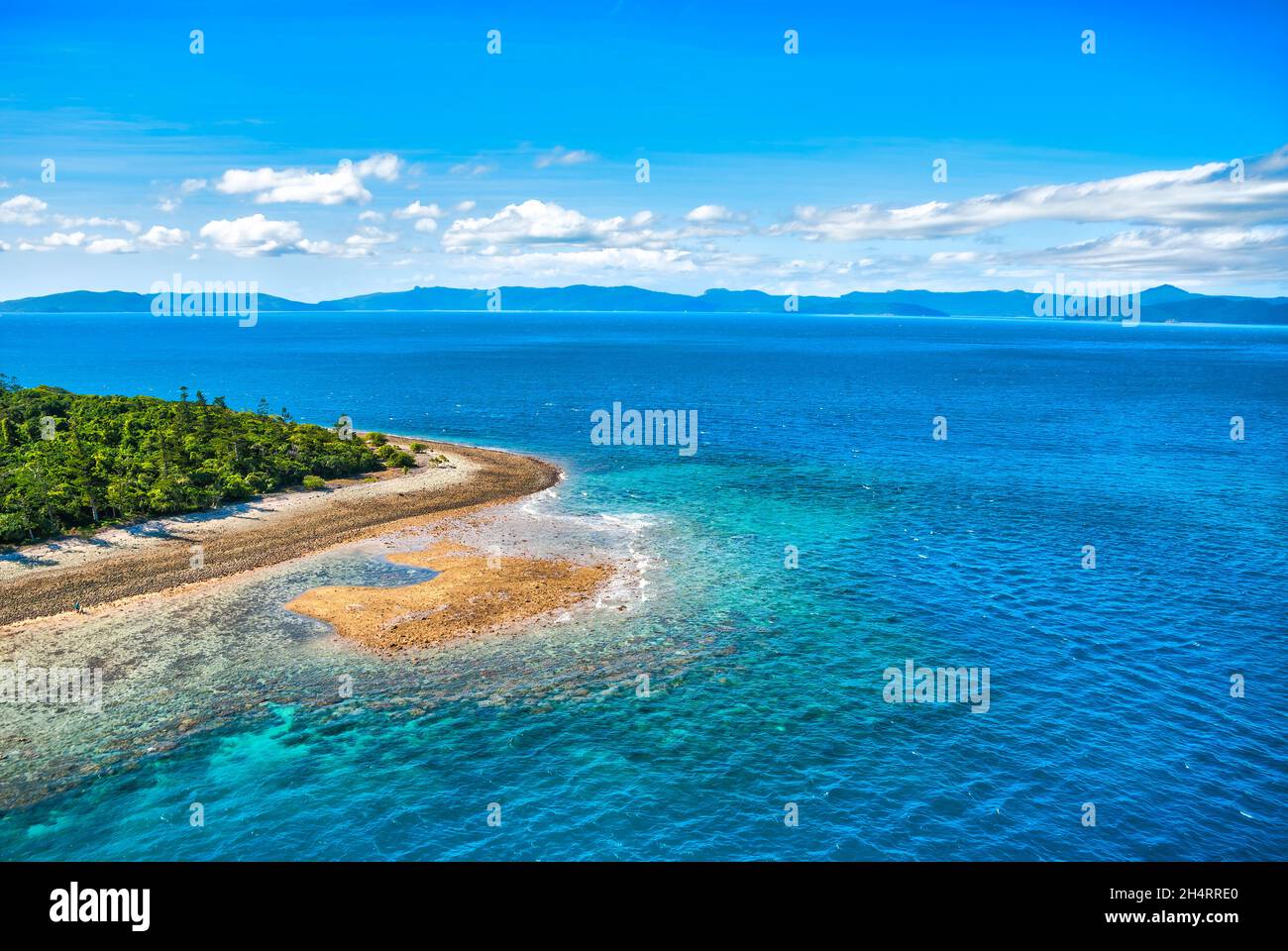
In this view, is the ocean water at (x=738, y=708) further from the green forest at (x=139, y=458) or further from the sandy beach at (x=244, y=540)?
the green forest at (x=139, y=458)

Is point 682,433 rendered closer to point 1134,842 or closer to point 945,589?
point 945,589

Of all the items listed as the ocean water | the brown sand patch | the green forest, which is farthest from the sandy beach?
the ocean water

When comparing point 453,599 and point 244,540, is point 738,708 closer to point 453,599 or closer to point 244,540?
point 453,599

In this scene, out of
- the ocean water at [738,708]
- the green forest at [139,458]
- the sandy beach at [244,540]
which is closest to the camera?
the ocean water at [738,708]

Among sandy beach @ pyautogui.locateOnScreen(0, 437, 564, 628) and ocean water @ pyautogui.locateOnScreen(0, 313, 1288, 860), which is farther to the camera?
sandy beach @ pyautogui.locateOnScreen(0, 437, 564, 628)

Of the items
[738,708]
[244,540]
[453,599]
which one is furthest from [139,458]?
[738,708]

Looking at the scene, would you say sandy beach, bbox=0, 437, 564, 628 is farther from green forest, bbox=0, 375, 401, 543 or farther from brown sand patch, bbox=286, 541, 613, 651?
green forest, bbox=0, 375, 401, 543

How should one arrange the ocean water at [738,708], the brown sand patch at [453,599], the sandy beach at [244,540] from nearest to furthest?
1. the ocean water at [738,708]
2. the brown sand patch at [453,599]
3. the sandy beach at [244,540]

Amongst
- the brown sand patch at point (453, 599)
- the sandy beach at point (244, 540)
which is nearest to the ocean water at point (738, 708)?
the brown sand patch at point (453, 599)
